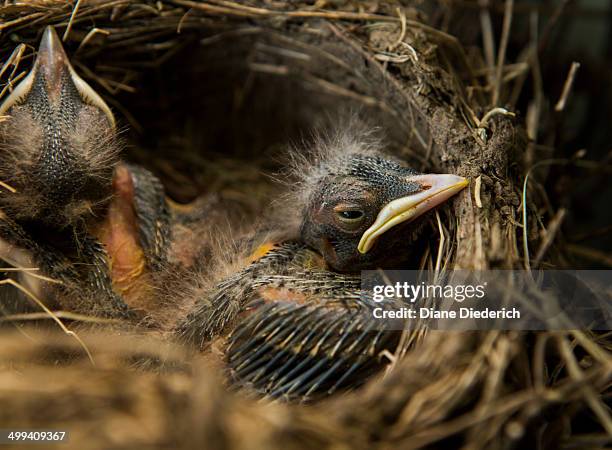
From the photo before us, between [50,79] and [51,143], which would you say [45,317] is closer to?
[51,143]

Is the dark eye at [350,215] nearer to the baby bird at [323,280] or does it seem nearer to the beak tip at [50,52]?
the baby bird at [323,280]

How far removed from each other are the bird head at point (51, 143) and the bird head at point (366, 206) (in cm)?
50

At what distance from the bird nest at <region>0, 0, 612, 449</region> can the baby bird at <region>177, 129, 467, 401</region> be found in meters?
0.06

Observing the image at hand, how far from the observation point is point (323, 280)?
4.27 feet

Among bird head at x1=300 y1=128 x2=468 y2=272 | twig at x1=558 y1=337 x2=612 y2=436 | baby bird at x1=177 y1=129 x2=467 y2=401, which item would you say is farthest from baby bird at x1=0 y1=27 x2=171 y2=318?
twig at x1=558 y1=337 x2=612 y2=436

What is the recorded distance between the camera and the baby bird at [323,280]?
3.65 feet

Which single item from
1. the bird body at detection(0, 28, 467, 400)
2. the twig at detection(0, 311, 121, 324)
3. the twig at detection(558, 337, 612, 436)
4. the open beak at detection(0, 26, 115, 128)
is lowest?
the twig at detection(558, 337, 612, 436)

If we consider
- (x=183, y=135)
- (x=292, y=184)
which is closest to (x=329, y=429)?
(x=292, y=184)

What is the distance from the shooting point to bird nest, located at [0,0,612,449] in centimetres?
83

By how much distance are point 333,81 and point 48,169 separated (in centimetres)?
83

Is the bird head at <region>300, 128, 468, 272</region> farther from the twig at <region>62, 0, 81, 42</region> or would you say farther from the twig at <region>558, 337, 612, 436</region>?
the twig at <region>62, 0, 81, 42</region>

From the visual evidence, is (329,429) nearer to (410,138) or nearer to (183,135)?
(410,138)

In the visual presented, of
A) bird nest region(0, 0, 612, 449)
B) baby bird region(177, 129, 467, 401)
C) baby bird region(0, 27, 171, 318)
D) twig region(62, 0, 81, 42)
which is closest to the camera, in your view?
bird nest region(0, 0, 612, 449)

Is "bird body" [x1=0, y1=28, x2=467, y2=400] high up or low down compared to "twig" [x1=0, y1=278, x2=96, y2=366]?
up
